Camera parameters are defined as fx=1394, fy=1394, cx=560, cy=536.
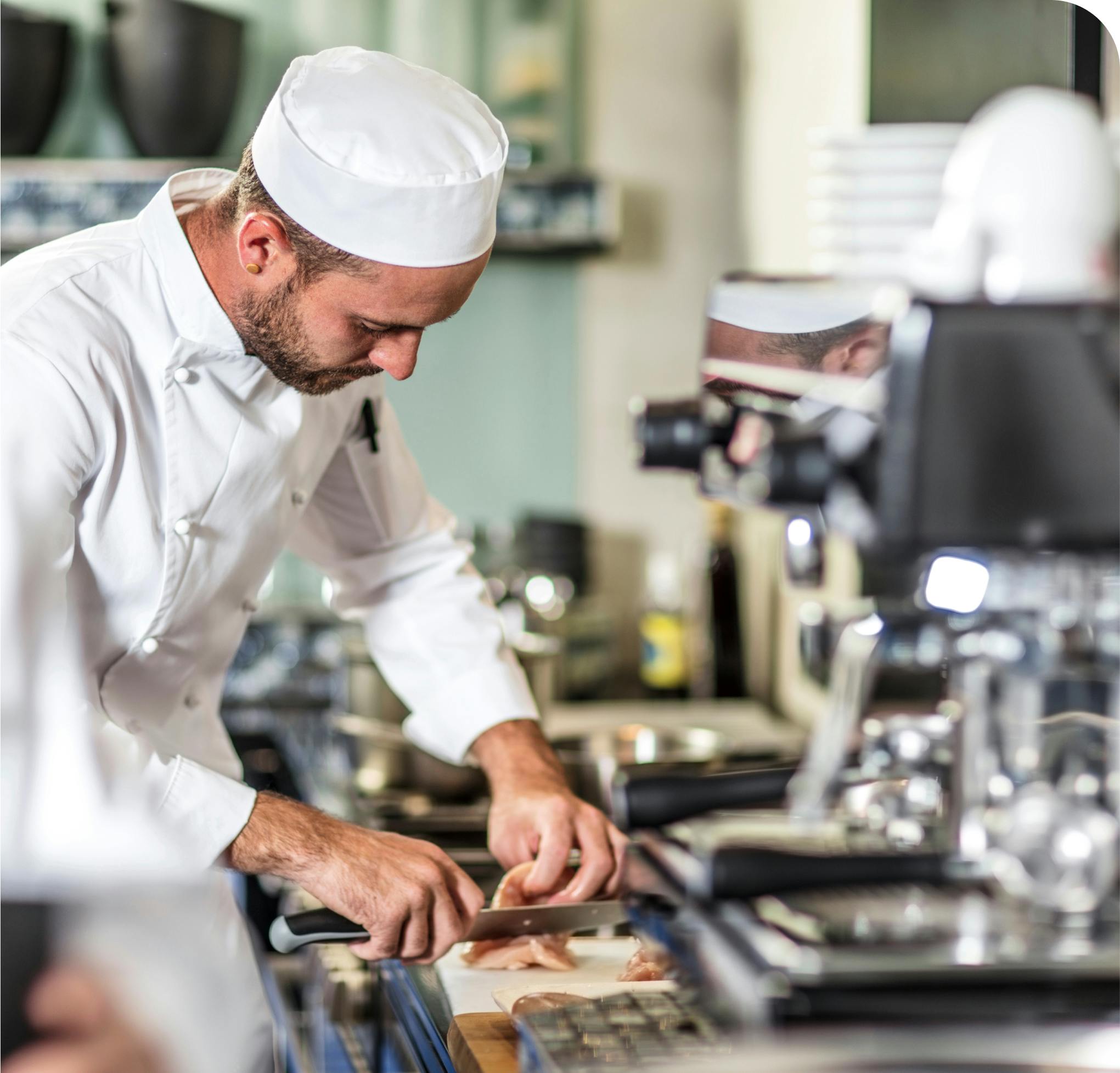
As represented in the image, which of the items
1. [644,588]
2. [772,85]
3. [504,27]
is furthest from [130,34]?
[644,588]

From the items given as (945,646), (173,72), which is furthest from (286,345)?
(173,72)

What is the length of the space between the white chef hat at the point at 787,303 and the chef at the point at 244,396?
244mm

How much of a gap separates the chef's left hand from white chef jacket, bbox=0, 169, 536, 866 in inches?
3.8

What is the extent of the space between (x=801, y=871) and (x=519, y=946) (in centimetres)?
48

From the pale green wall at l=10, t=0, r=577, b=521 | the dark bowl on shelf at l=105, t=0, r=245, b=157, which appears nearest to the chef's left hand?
the pale green wall at l=10, t=0, r=577, b=521

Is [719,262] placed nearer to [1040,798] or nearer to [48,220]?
[48,220]

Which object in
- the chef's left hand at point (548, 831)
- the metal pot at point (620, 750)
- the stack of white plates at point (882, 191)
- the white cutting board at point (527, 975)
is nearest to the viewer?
the white cutting board at point (527, 975)

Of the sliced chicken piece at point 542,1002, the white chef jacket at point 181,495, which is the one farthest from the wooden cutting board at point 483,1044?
the white chef jacket at point 181,495

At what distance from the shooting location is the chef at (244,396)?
3.41ft

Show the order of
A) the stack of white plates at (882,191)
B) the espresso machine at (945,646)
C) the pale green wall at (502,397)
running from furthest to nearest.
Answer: the pale green wall at (502,397), the stack of white plates at (882,191), the espresso machine at (945,646)

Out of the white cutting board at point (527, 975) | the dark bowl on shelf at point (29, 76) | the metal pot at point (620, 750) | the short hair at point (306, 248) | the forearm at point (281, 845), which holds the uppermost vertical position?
the dark bowl on shelf at point (29, 76)

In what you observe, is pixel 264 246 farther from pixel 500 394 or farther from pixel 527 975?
pixel 500 394

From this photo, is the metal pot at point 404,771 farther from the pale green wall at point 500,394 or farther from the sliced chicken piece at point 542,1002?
the pale green wall at point 500,394

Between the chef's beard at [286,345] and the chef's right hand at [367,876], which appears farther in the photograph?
the chef's beard at [286,345]
